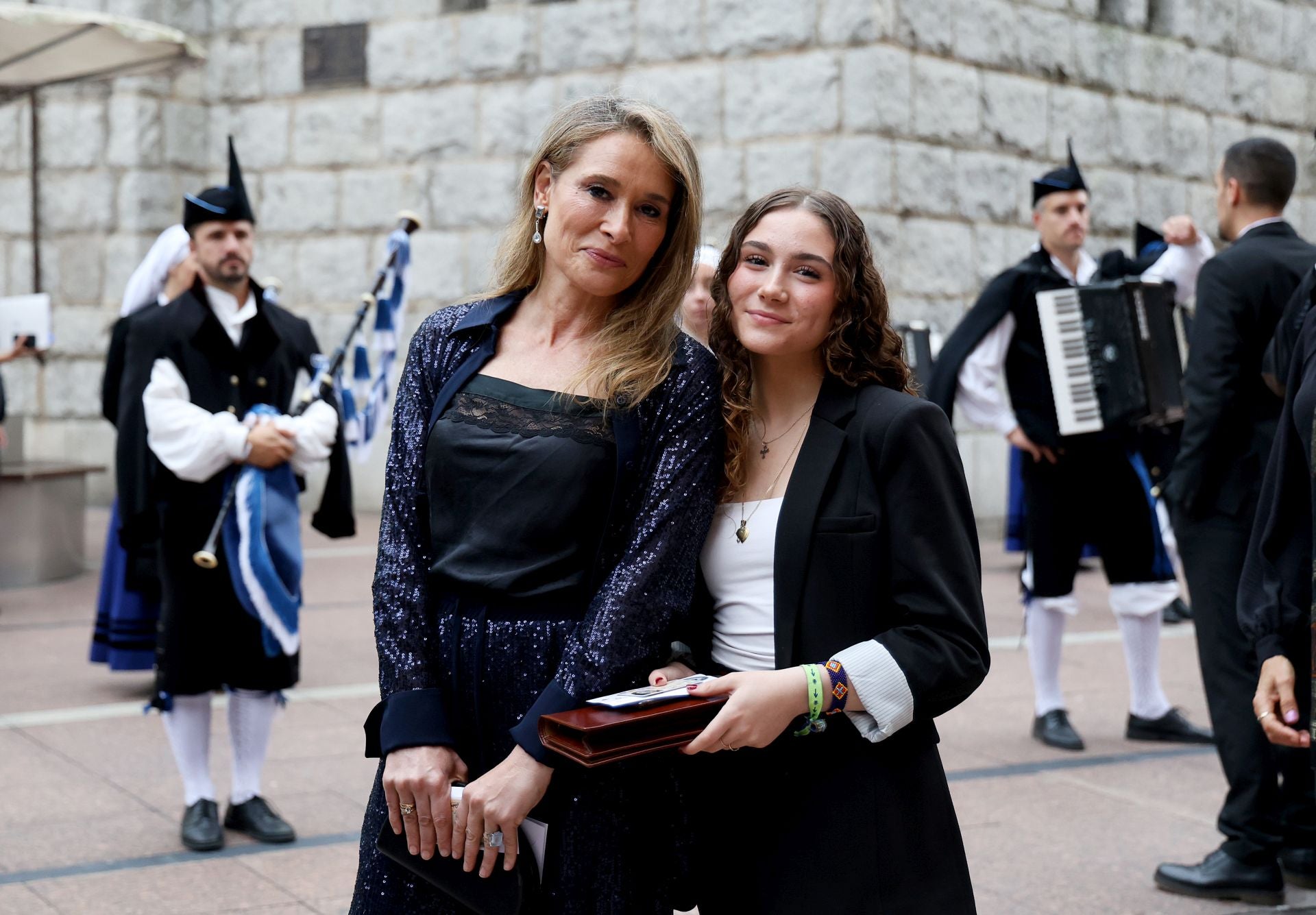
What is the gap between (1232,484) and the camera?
14.9ft

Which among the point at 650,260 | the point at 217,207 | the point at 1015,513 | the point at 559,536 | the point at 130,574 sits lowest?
the point at 1015,513

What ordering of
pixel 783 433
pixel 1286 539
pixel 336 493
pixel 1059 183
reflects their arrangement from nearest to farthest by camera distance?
pixel 783 433 < pixel 1286 539 < pixel 336 493 < pixel 1059 183

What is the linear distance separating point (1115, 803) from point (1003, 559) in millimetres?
5487

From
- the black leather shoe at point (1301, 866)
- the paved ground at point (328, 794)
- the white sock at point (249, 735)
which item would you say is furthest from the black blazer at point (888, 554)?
the white sock at point (249, 735)

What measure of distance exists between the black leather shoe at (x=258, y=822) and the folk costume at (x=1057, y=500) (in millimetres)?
2959

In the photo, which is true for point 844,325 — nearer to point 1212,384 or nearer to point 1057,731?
point 1212,384

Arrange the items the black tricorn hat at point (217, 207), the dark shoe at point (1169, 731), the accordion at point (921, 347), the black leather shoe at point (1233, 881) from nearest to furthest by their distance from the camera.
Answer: the black leather shoe at point (1233, 881) → the black tricorn hat at point (217, 207) → the dark shoe at point (1169, 731) → the accordion at point (921, 347)

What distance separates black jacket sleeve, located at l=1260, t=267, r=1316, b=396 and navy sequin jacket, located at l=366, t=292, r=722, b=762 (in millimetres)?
1797

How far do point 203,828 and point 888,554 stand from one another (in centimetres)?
306

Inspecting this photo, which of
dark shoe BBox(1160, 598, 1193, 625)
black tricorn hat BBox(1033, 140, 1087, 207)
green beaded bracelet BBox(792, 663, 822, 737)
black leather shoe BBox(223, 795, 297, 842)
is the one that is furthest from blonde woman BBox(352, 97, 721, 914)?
dark shoe BBox(1160, 598, 1193, 625)

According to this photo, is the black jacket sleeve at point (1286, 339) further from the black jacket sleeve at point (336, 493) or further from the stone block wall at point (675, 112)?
the stone block wall at point (675, 112)

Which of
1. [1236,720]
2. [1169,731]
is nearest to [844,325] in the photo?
[1236,720]

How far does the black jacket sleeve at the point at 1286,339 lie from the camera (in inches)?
142

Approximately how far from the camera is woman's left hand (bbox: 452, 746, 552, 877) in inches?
89.3
